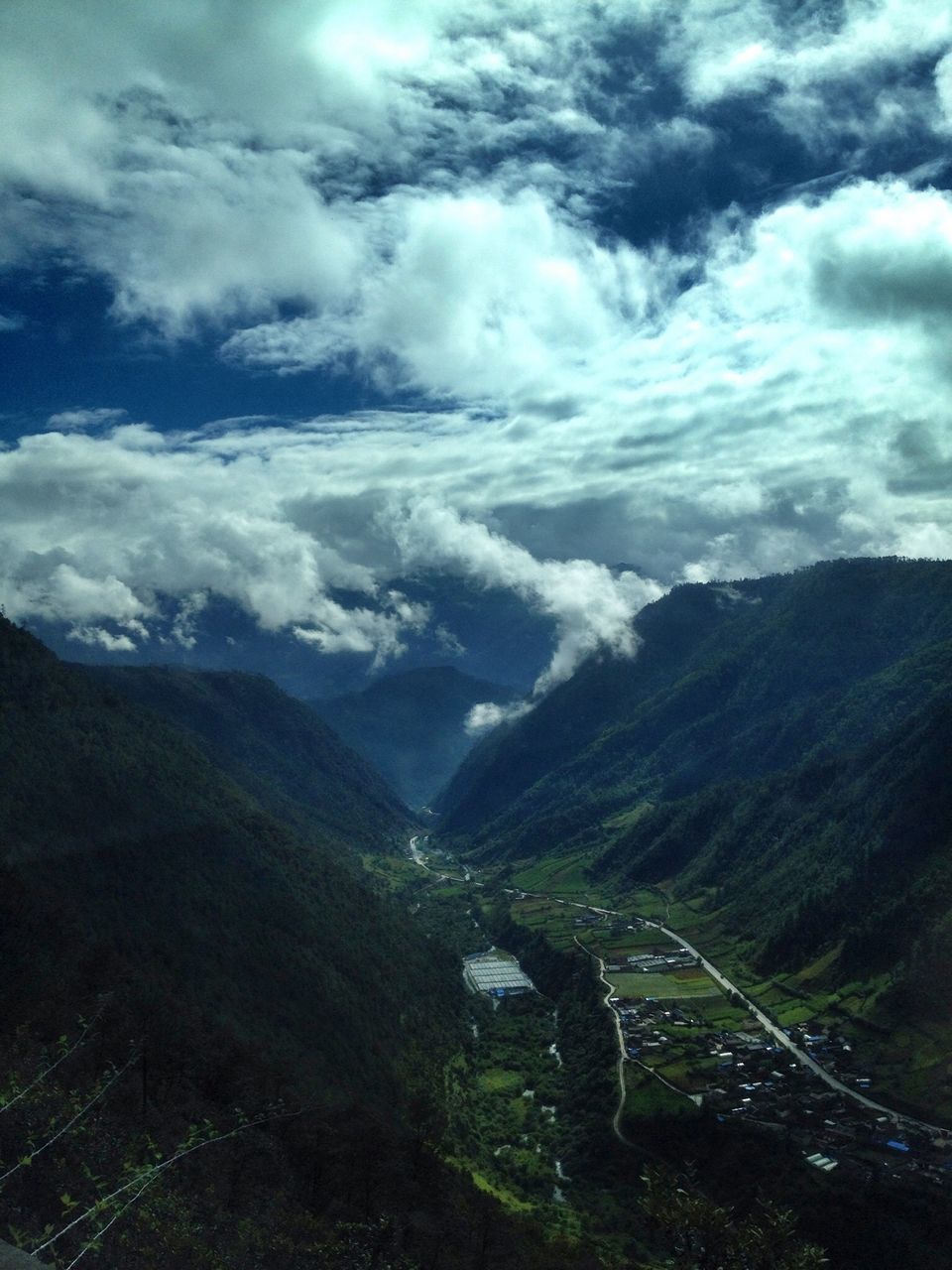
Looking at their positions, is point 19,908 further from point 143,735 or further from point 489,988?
point 489,988

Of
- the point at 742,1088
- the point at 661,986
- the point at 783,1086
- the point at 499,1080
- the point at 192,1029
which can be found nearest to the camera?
the point at 192,1029

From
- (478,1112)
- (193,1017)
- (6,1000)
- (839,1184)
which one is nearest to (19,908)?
(6,1000)

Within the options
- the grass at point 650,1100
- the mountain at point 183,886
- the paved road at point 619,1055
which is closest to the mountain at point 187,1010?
the mountain at point 183,886

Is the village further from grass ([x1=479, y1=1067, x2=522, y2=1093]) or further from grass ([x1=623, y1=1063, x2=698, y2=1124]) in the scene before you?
grass ([x1=479, y1=1067, x2=522, y2=1093])

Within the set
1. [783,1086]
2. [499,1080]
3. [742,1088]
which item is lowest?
[499,1080]

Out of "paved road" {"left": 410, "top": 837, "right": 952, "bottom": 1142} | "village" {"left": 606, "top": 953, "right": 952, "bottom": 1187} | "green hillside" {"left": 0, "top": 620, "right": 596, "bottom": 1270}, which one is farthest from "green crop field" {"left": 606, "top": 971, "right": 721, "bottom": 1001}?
"green hillside" {"left": 0, "top": 620, "right": 596, "bottom": 1270}

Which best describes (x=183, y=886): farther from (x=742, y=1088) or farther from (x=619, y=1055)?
(x=742, y=1088)

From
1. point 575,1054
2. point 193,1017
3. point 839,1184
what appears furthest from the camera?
point 575,1054

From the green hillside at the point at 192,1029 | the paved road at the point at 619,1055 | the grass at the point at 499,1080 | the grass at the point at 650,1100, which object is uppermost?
the green hillside at the point at 192,1029

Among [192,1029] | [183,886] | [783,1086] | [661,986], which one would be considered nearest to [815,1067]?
[783,1086]

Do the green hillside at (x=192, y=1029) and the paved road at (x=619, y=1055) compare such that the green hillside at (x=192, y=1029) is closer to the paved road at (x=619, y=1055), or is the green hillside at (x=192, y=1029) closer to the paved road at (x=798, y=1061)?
the paved road at (x=619, y=1055)

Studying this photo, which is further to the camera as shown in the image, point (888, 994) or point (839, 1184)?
point (888, 994)
